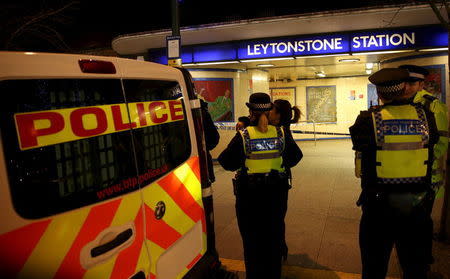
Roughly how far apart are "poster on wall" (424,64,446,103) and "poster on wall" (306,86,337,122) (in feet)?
26.4

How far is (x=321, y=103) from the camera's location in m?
17.5

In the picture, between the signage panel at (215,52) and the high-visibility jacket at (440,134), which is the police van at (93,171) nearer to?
the high-visibility jacket at (440,134)

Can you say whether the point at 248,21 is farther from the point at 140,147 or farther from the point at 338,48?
the point at 140,147

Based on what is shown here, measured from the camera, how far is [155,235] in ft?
7.58

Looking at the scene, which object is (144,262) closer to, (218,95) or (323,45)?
(323,45)

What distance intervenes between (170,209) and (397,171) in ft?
5.79

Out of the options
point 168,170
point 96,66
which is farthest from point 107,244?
point 96,66

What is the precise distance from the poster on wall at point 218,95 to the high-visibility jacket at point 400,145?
27.8 ft

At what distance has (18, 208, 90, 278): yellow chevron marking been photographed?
1.62 metres

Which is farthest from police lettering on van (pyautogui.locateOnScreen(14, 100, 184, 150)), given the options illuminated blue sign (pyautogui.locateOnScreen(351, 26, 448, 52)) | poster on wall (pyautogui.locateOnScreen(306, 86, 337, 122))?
poster on wall (pyautogui.locateOnScreen(306, 86, 337, 122))

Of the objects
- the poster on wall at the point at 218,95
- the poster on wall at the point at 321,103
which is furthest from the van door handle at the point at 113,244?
the poster on wall at the point at 321,103

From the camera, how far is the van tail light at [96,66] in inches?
78.5

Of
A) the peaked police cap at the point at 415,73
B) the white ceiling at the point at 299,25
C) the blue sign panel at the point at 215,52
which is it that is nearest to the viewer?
the peaked police cap at the point at 415,73

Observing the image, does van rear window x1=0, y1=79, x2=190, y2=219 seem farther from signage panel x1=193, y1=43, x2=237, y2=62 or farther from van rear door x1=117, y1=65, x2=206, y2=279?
signage panel x1=193, y1=43, x2=237, y2=62
